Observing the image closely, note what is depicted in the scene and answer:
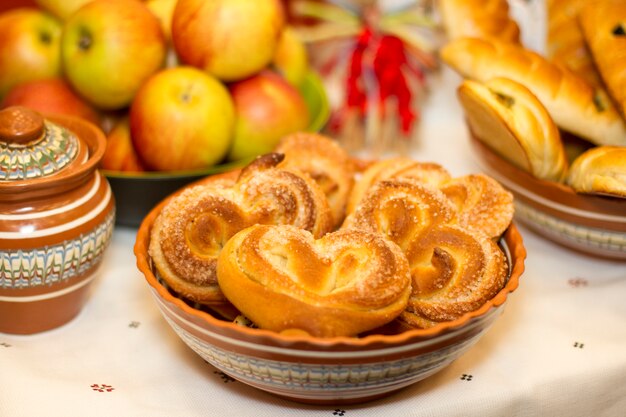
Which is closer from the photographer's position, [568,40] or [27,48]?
[27,48]

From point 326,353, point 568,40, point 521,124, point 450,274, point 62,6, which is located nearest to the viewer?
point 326,353

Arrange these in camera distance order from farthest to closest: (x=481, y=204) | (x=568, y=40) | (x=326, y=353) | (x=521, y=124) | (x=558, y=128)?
(x=568, y=40) → (x=558, y=128) → (x=521, y=124) → (x=481, y=204) → (x=326, y=353)

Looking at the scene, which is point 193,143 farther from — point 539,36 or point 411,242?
point 539,36

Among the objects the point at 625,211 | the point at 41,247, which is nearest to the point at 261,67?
the point at 41,247

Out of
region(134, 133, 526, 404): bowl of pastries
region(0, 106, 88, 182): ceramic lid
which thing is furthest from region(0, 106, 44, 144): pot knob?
region(134, 133, 526, 404): bowl of pastries

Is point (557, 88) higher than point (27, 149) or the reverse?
higher

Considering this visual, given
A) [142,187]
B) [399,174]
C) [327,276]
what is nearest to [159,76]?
[142,187]

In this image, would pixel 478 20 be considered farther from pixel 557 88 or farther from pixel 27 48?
pixel 27 48

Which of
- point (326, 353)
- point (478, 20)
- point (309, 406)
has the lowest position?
point (309, 406)
